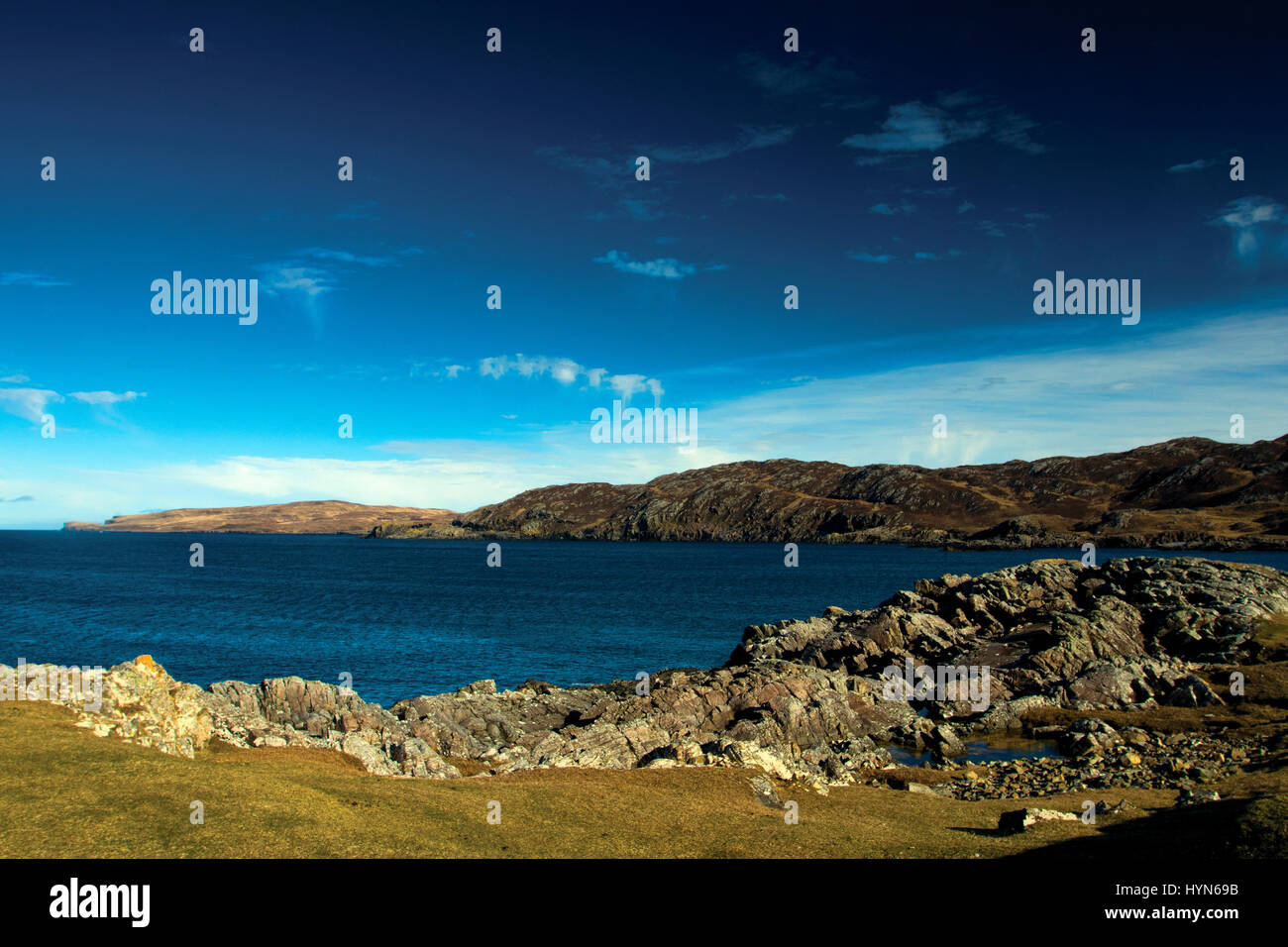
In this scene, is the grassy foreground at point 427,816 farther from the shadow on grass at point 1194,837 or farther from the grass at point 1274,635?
the grass at point 1274,635

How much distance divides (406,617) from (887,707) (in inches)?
2690

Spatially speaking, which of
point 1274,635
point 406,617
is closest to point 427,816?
point 1274,635

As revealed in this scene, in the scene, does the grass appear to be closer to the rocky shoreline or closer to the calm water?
the rocky shoreline

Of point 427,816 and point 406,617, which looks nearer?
point 427,816

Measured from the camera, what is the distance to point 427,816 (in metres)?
20.5

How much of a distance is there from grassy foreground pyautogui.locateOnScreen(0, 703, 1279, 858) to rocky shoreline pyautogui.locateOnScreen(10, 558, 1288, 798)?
3.02 m

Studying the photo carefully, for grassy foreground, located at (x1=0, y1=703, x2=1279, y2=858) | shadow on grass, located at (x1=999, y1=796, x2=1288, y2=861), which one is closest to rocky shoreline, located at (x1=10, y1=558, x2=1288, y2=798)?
grassy foreground, located at (x1=0, y1=703, x2=1279, y2=858)

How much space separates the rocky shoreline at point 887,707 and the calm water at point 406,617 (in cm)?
1587

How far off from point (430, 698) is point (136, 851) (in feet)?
94.1

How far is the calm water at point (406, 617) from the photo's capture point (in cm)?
6844

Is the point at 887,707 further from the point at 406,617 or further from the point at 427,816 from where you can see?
the point at 406,617

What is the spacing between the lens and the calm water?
68438 millimetres

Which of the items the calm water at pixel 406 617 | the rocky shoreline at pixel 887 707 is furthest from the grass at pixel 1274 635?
the calm water at pixel 406 617
